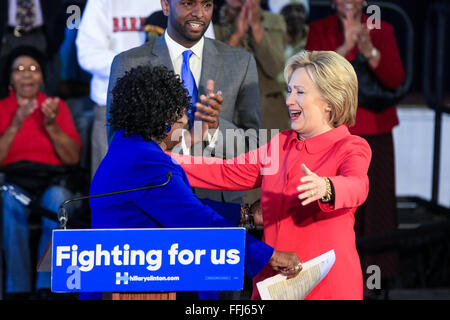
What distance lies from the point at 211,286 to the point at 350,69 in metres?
0.82

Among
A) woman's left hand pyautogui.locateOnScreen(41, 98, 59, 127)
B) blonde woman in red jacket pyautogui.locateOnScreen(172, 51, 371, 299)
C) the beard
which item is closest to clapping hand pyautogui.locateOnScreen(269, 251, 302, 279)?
blonde woman in red jacket pyautogui.locateOnScreen(172, 51, 371, 299)

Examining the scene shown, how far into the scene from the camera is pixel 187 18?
292 centimetres

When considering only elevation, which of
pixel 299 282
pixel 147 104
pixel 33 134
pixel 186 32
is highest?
pixel 186 32

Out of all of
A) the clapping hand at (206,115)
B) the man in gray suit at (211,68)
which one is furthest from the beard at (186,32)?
the clapping hand at (206,115)

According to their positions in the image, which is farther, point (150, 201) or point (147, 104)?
point (147, 104)

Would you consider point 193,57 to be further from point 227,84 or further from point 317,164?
point 317,164

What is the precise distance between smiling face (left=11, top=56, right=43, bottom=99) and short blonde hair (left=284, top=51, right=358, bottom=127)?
6.67ft

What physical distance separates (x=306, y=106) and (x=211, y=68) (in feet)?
2.48

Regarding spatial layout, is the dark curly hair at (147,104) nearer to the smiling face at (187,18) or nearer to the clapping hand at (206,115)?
the clapping hand at (206,115)

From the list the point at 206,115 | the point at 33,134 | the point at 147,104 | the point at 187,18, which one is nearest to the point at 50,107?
the point at 33,134

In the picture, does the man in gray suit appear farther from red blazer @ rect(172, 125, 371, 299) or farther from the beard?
red blazer @ rect(172, 125, 371, 299)

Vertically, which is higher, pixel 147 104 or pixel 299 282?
pixel 147 104

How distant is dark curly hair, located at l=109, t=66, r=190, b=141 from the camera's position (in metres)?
2.31

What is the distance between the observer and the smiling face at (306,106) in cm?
240
